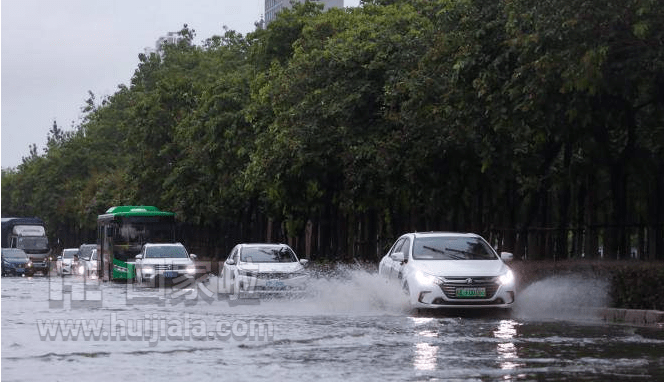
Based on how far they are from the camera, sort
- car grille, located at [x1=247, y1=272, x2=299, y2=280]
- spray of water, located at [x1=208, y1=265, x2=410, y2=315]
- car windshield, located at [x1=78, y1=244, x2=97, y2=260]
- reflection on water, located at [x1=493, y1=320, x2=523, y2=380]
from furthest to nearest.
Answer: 1. car windshield, located at [x1=78, y1=244, x2=97, y2=260]
2. car grille, located at [x1=247, y1=272, x2=299, y2=280]
3. spray of water, located at [x1=208, y1=265, x2=410, y2=315]
4. reflection on water, located at [x1=493, y1=320, x2=523, y2=380]

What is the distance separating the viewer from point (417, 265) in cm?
2505

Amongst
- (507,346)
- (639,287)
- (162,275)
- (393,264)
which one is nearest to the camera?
(507,346)

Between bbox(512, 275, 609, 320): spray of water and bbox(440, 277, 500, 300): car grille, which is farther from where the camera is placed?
bbox(512, 275, 609, 320): spray of water

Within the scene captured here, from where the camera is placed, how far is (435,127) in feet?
116

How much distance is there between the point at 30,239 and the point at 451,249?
60.3 metres

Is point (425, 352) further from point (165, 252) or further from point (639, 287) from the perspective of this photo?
point (165, 252)

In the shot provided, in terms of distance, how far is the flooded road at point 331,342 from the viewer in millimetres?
13891

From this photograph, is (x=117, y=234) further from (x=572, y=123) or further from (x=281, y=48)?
(x=572, y=123)

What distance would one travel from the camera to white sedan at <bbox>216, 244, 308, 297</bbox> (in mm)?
31438

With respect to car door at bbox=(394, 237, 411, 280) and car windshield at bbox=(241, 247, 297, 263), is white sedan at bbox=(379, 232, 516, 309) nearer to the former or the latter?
car door at bbox=(394, 237, 411, 280)

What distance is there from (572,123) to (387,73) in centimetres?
971

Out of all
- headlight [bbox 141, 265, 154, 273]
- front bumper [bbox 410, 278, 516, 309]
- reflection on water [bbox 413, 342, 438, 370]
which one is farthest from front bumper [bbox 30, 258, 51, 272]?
reflection on water [bbox 413, 342, 438, 370]

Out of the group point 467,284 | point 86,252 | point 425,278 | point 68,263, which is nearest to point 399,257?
point 425,278

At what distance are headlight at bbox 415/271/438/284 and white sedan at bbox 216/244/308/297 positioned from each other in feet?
23.5
